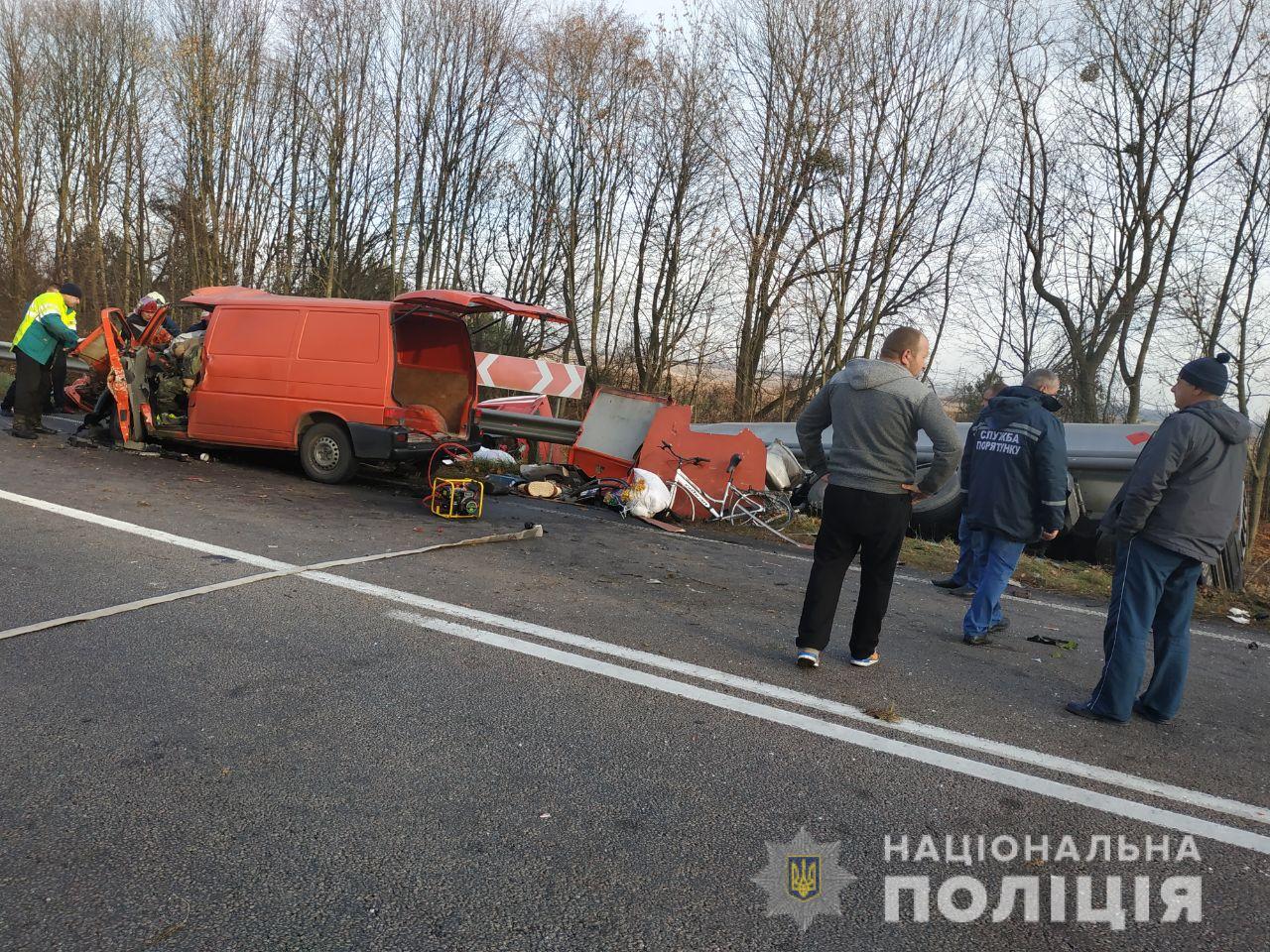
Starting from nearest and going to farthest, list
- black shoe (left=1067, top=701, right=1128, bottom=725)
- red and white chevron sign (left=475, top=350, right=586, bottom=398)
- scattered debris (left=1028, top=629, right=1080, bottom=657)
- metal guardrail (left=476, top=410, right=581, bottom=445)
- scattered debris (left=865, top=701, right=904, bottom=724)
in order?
scattered debris (left=865, top=701, right=904, bottom=724), black shoe (left=1067, top=701, right=1128, bottom=725), scattered debris (left=1028, top=629, right=1080, bottom=657), metal guardrail (left=476, top=410, right=581, bottom=445), red and white chevron sign (left=475, top=350, right=586, bottom=398)

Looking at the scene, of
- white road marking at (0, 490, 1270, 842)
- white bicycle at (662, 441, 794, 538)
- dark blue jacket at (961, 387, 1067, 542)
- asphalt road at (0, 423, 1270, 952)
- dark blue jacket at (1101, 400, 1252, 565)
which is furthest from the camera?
white bicycle at (662, 441, 794, 538)

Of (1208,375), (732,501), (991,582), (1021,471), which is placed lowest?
(732,501)

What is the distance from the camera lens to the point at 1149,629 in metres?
4.06

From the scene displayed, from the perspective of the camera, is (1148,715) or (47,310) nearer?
(1148,715)

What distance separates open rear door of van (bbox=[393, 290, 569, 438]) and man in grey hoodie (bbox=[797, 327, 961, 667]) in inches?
201

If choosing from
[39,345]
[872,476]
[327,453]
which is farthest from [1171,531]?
[39,345]

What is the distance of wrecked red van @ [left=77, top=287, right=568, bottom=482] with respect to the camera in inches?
361

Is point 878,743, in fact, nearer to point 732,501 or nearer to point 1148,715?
point 1148,715

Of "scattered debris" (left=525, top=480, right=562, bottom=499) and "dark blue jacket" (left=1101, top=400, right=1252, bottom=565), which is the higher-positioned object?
"dark blue jacket" (left=1101, top=400, right=1252, bottom=565)

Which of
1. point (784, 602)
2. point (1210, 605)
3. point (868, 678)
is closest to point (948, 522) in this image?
point (1210, 605)

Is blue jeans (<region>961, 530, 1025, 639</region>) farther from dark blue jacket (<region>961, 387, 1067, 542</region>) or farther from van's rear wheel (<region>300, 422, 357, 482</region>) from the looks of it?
van's rear wheel (<region>300, 422, 357, 482</region>)

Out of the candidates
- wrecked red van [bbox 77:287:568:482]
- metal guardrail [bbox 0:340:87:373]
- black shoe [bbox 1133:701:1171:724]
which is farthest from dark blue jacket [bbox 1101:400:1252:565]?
metal guardrail [bbox 0:340:87:373]

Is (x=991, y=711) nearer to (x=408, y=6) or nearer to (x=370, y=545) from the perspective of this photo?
(x=370, y=545)

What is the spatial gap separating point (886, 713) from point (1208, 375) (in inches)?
84.9
